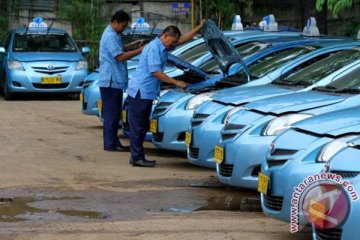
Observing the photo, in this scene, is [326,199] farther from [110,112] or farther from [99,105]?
[99,105]

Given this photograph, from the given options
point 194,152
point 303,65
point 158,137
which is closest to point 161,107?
point 158,137

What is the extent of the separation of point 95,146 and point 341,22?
13717mm

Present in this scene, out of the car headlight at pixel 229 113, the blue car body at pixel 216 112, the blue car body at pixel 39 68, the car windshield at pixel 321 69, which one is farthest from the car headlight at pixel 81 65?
the car headlight at pixel 229 113

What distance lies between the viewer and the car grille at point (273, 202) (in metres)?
6.52

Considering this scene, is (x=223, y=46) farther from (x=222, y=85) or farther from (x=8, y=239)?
(x=8, y=239)

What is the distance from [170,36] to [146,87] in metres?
0.67

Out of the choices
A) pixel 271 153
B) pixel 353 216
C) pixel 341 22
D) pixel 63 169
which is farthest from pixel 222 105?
pixel 341 22

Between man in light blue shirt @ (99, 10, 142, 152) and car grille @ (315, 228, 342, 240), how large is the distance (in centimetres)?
651

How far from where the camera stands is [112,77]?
1188 cm

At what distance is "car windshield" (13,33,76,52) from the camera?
20734mm

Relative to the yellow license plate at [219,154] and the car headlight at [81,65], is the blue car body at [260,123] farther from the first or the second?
the car headlight at [81,65]

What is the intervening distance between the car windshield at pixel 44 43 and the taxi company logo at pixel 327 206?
15652 mm

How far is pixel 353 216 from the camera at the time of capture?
534 cm

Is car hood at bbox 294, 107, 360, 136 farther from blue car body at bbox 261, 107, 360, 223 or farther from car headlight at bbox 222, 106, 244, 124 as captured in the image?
car headlight at bbox 222, 106, 244, 124
